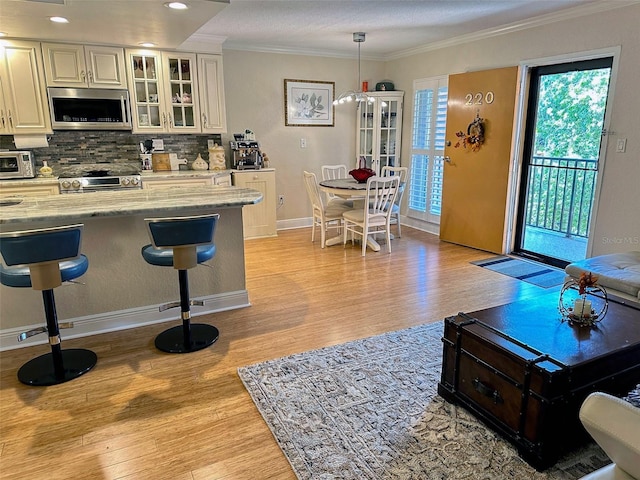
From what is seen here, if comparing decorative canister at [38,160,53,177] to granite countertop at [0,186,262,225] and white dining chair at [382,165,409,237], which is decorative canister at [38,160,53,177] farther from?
white dining chair at [382,165,409,237]

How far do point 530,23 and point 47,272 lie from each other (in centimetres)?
472

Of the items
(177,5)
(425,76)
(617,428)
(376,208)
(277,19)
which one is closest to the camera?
(617,428)

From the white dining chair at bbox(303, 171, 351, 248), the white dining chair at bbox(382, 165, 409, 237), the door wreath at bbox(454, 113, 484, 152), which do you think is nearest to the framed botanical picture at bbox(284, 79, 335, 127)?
the white dining chair at bbox(382, 165, 409, 237)

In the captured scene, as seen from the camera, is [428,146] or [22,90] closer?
[22,90]

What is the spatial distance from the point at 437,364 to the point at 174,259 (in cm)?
174

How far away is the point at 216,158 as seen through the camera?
17.9 ft

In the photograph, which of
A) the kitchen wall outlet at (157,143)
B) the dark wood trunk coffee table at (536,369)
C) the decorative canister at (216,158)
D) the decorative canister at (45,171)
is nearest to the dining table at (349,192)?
the decorative canister at (216,158)

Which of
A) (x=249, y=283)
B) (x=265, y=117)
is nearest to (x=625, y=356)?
(x=249, y=283)

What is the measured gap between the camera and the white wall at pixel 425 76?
366cm

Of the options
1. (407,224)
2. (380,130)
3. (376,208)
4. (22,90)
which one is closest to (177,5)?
(22,90)

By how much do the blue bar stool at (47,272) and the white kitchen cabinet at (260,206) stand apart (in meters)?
3.01

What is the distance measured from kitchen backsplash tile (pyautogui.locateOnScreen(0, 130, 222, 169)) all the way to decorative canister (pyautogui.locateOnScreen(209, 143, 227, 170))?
0.34 m

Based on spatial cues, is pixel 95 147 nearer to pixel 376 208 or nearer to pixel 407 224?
pixel 376 208

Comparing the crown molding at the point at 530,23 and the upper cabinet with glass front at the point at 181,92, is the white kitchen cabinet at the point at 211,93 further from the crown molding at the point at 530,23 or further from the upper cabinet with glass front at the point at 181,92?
the crown molding at the point at 530,23
